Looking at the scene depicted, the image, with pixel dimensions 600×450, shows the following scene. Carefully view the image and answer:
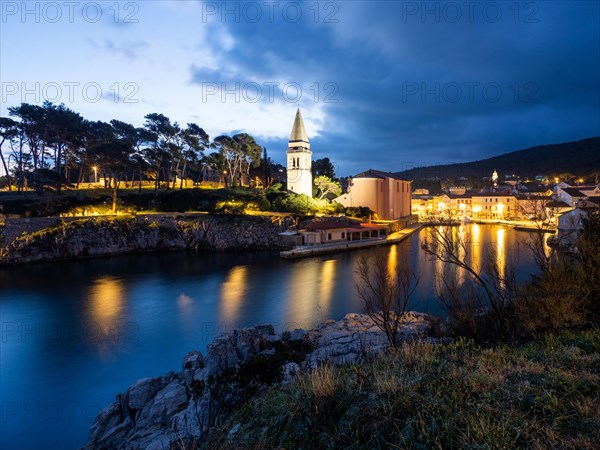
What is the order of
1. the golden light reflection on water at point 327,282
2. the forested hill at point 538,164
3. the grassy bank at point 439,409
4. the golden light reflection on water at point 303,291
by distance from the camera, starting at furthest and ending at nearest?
the forested hill at point 538,164
the golden light reflection on water at point 327,282
the golden light reflection on water at point 303,291
the grassy bank at point 439,409

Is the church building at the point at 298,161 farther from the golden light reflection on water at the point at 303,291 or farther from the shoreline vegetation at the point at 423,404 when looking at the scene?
the shoreline vegetation at the point at 423,404

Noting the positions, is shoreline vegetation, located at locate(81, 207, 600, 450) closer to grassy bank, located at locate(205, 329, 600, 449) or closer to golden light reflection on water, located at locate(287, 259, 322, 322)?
grassy bank, located at locate(205, 329, 600, 449)

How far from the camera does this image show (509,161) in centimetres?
11575

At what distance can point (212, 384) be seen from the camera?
6.07m

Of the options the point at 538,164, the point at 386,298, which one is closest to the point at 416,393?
the point at 386,298

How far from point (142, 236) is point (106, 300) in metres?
14.2

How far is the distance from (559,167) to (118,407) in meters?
112

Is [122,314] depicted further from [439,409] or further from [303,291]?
[439,409]

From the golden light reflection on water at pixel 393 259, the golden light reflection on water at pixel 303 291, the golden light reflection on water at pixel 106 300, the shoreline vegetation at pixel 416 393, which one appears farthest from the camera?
the golden light reflection on water at pixel 393 259

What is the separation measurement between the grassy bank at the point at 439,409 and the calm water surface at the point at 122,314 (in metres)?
6.88

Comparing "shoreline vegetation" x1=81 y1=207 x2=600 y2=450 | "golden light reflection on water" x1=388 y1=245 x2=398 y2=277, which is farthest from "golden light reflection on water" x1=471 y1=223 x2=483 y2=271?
"shoreline vegetation" x1=81 y1=207 x2=600 y2=450

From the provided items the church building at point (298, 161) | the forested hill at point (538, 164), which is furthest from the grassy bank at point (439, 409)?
the forested hill at point (538, 164)

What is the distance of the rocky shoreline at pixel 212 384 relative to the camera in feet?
18.7

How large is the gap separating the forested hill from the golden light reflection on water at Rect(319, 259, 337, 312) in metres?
47.2
